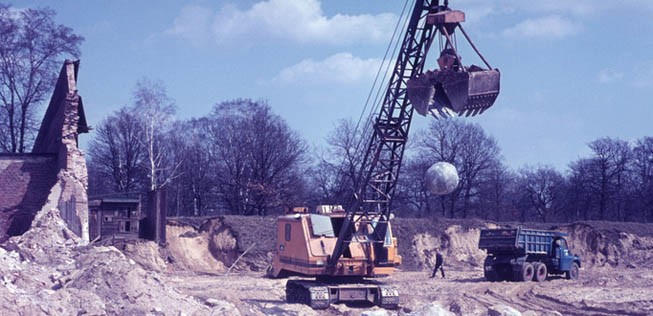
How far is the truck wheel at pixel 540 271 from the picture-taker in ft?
101

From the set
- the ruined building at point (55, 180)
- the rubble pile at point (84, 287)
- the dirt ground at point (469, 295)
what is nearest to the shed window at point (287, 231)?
the dirt ground at point (469, 295)

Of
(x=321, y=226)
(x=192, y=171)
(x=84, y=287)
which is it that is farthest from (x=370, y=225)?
(x=192, y=171)

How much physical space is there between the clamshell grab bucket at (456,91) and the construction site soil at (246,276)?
4.57 m

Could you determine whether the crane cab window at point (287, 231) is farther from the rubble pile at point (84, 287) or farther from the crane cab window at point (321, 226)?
the rubble pile at point (84, 287)

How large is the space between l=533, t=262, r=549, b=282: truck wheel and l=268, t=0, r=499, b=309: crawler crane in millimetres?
12652

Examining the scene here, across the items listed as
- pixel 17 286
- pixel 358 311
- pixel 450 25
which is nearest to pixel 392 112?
pixel 450 25

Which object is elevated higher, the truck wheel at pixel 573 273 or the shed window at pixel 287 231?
the shed window at pixel 287 231

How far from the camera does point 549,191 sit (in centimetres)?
7656

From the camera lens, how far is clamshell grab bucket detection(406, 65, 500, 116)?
16797 millimetres

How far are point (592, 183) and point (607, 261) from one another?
27.2 metres

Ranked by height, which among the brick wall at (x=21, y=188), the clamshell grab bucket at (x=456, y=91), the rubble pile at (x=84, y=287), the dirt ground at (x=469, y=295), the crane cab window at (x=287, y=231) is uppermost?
the clamshell grab bucket at (x=456, y=91)

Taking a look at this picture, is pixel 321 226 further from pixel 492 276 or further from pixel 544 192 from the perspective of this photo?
pixel 544 192

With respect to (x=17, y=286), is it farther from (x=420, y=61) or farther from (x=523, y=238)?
(x=523, y=238)

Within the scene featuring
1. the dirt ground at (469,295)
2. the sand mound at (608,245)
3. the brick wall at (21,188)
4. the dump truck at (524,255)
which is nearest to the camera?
the dirt ground at (469,295)
